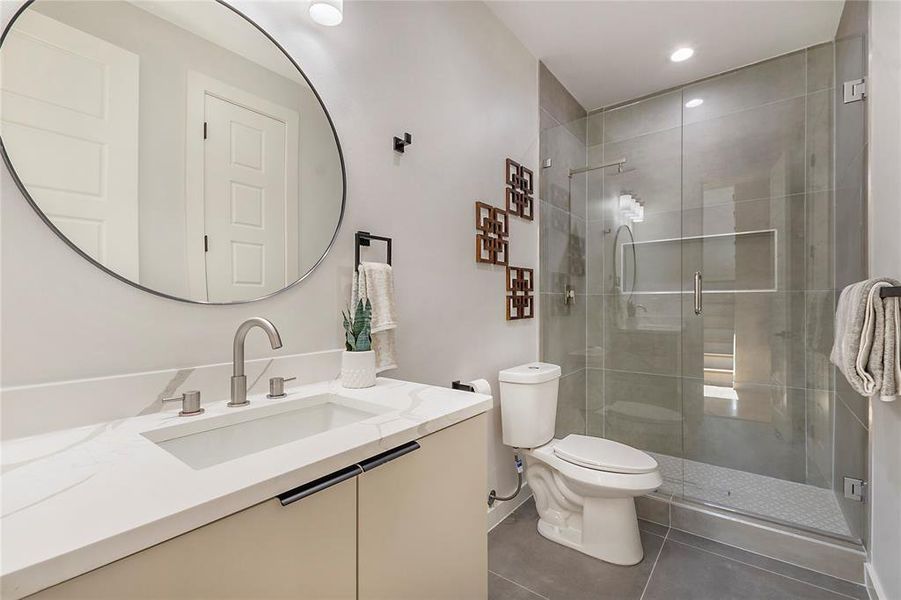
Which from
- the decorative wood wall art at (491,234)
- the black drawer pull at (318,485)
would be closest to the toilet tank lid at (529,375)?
the decorative wood wall art at (491,234)

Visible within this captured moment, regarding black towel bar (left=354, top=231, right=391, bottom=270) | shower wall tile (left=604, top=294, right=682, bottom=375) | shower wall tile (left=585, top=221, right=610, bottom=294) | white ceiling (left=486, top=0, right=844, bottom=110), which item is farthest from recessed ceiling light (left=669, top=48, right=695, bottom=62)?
black towel bar (left=354, top=231, right=391, bottom=270)

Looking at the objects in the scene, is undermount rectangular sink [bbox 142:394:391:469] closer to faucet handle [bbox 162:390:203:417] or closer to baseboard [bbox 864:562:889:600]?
faucet handle [bbox 162:390:203:417]

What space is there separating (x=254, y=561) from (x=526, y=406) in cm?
146

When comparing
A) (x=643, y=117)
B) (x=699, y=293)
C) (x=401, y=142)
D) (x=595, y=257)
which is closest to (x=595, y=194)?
(x=595, y=257)

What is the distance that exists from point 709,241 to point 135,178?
2733mm

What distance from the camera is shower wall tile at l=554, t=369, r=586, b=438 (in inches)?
96.6

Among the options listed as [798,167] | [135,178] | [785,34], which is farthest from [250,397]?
[785,34]

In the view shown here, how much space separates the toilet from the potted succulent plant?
886 millimetres

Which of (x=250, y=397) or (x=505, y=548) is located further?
(x=505, y=548)

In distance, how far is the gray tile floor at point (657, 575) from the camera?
5.08ft

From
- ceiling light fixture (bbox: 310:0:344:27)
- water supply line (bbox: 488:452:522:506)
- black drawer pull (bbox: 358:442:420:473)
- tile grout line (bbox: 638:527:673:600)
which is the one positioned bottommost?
tile grout line (bbox: 638:527:673:600)

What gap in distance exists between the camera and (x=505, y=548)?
1828 millimetres

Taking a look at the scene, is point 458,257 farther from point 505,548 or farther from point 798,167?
point 798,167

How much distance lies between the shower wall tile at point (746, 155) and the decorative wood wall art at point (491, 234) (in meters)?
1.23
